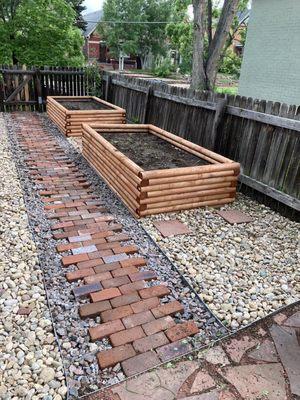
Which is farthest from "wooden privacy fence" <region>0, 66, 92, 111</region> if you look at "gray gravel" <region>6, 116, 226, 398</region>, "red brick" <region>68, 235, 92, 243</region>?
"red brick" <region>68, 235, 92, 243</region>

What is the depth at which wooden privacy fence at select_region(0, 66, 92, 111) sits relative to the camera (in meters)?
10.3

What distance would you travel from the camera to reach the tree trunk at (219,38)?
729 centimetres

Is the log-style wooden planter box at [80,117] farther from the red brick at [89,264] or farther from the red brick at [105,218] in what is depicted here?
the red brick at [89,264]

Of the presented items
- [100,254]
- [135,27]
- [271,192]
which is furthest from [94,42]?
[100,254]

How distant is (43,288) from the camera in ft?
9.33

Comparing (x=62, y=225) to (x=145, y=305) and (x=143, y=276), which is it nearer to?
(x=143, y=276)

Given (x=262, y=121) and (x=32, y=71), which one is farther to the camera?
(x=32, y=71)

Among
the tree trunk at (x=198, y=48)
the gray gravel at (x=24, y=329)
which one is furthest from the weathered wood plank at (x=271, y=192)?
the tree trunk at (x=198, y=48)

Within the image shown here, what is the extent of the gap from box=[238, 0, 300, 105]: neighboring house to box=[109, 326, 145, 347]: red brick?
30.4 feet

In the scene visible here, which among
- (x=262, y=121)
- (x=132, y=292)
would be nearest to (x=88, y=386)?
(x=132, y=292)

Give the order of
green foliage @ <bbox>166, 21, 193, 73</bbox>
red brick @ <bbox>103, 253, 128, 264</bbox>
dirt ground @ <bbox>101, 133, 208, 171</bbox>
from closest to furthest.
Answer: red brick @ <bbox>103, 253, 128, 264</bbox> → dirt ground @ <bbox>101, 133, 208, 171</bbox> → green foliage @ <bbox>166, 21, 193, 73</bbox>

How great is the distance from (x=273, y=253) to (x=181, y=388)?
2040mm

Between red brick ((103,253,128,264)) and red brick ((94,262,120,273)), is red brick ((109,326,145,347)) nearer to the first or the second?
red brick ((94,262,120,273))

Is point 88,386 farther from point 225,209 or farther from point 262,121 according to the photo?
point 262,121
